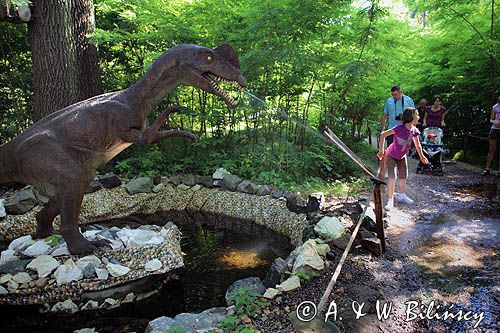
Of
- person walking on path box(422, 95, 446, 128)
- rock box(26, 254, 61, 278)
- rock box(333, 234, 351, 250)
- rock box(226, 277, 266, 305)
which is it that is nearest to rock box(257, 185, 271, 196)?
rock box(333, 234, 351, 250)

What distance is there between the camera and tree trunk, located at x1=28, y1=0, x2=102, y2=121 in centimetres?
547

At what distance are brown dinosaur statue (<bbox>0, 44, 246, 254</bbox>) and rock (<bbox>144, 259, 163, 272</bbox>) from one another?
0.91 meters

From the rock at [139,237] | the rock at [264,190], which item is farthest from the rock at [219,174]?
the rock at [139,237]

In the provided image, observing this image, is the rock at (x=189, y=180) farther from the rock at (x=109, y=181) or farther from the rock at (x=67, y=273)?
the rock at (x=67, y=273)

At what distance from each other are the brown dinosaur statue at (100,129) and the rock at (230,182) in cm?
298

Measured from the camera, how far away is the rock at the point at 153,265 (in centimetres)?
357

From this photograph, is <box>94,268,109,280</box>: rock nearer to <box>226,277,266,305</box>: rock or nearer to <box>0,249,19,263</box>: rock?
<box>0,249,19,263</box>: rock

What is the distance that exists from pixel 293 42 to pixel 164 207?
12.0ft

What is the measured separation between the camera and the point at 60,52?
221 inches

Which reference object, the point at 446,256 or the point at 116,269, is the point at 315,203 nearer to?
the point at 446,256

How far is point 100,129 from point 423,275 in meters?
3.18

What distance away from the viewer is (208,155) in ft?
22.1

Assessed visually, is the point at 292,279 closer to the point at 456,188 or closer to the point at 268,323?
the point at 268,323

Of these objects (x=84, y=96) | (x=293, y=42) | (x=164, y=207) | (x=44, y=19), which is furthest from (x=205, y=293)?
(x=44, y=19)
